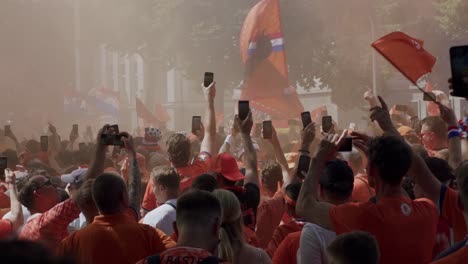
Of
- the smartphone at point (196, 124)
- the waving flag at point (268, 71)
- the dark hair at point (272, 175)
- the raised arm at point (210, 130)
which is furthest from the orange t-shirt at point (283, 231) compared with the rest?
the waving flag at point (268, 71)

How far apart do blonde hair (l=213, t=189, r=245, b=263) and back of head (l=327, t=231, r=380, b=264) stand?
485 mm

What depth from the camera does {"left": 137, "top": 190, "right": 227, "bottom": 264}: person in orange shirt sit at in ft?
8.75

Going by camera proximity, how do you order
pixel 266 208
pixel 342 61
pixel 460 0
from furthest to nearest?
pixel 342 61
pixel 460 0
pixel 266 208

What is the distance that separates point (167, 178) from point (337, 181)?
1377mm

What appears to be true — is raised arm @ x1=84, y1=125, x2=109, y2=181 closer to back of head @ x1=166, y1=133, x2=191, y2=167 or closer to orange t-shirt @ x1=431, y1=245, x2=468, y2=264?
back of head @ x1=166, y1=133, x2=191, y2=167

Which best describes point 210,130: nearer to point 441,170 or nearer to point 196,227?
point 441,170

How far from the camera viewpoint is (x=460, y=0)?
23.3 metres

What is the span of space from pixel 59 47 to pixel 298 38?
1020 centimetres

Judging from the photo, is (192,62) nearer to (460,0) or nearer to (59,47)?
(59,47)

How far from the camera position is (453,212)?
352 cm

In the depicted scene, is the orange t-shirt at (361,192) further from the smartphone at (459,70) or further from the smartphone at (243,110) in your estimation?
the smartphone at (459,70)

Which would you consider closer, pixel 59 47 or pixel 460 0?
pixel 460 0

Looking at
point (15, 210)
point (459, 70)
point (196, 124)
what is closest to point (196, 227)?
point (459, 70)

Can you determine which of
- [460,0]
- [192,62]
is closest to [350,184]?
[460,0]
